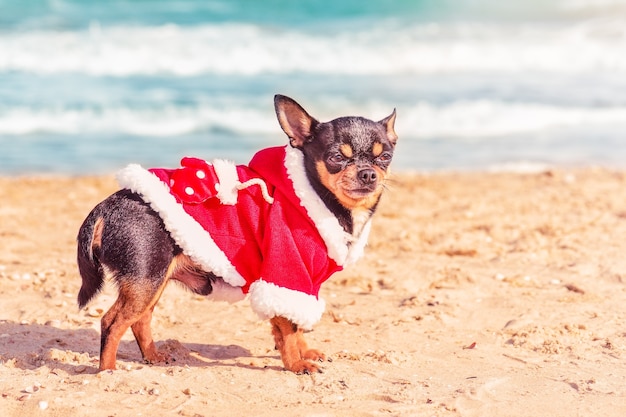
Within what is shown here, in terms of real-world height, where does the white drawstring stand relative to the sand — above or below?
above

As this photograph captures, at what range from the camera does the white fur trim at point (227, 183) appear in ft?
14.4

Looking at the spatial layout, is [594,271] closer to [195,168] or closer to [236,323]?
[236,323]

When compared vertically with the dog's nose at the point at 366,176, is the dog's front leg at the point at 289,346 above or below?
below

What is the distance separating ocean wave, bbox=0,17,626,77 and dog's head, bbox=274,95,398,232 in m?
15.0

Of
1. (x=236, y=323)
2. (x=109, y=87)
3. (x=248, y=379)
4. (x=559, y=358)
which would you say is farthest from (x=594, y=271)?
(x=109, y=87)

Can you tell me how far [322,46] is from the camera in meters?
21.5

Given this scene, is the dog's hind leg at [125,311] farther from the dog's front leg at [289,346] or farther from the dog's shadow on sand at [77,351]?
the dog's front leg at [289,346]

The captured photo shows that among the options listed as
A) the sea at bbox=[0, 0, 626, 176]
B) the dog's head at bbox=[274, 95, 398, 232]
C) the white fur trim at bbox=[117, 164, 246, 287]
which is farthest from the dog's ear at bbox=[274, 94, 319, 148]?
the sea at bbox=[0, 0, 626, 176]

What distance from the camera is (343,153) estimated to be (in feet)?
14.5

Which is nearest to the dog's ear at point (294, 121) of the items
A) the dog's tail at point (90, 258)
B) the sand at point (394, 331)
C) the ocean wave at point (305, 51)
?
the dog's tail at point (90, 258)

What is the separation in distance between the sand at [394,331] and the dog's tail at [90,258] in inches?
16.2

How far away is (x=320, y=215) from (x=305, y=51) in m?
17.0

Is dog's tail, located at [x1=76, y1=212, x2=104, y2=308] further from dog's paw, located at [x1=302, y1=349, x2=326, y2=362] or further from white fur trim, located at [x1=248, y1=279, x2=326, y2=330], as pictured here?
dog's paw, located at [x1=302, y1=349, x2=326, y2=362]

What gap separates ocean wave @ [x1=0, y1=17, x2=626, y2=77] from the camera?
19.7 m
